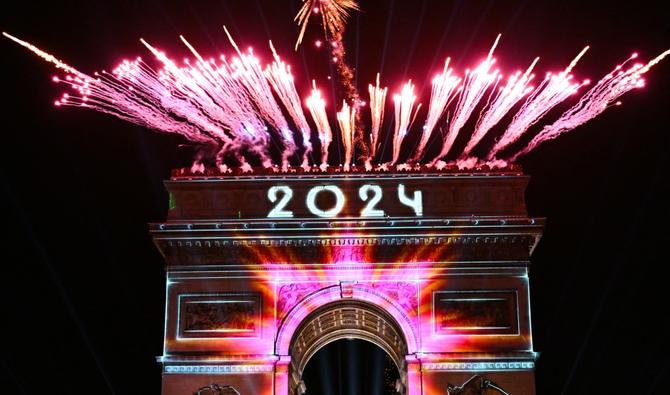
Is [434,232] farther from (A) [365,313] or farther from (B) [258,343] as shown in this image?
(B) [258,343]

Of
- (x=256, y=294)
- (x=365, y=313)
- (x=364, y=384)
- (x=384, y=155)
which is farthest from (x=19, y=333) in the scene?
(x=364, y=384)

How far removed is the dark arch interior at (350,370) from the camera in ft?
129

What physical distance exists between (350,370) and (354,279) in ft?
46.2

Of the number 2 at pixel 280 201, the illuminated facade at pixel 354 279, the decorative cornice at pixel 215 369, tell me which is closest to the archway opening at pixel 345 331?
the illuminated facade at pixel 354 279

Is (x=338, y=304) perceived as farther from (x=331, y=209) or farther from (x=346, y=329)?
(x=346, y=329)

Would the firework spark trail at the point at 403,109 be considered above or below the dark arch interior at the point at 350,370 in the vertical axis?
above

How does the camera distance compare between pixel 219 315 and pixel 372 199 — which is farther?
pixel 372 199

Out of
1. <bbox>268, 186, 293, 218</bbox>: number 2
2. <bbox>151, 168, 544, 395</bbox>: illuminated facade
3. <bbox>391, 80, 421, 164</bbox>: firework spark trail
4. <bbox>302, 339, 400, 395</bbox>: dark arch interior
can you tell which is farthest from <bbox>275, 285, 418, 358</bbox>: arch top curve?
<bbox>302, 339, 400, 395</bbox>: dark arch interior

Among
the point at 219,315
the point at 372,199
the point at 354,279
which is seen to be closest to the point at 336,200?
the point at 372,199

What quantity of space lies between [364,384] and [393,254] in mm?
16275

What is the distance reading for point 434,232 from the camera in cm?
2597

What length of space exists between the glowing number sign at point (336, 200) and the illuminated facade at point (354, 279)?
32 millimetres

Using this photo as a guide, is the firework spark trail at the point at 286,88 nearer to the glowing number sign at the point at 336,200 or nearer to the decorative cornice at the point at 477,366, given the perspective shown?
the glowing number sign at the point at 336,200

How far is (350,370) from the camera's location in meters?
39.3
